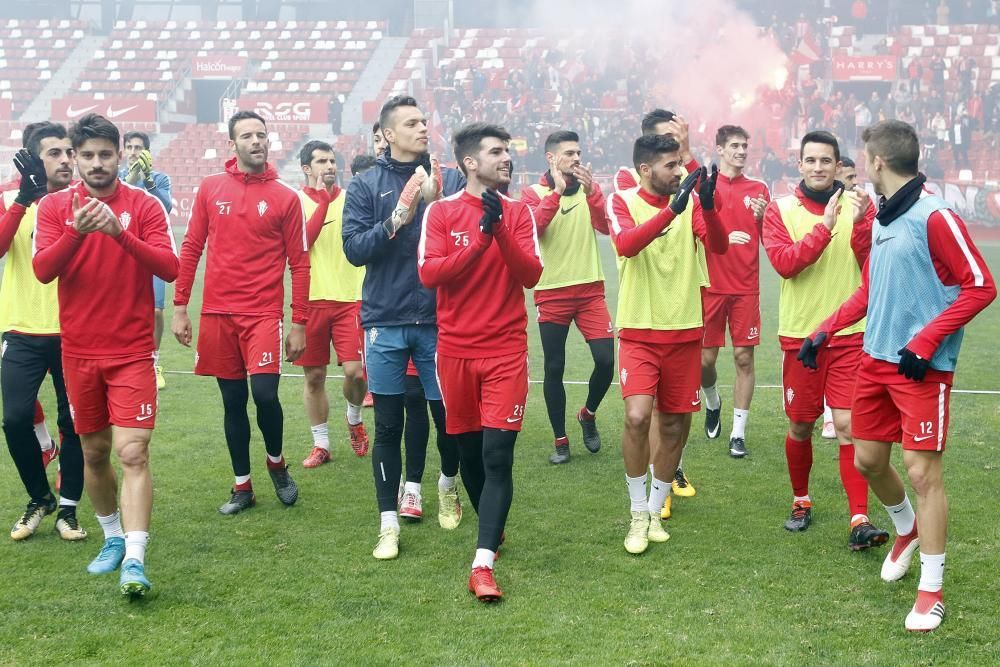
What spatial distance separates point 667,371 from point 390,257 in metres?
1.64

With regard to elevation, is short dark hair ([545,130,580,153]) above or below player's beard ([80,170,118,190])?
above

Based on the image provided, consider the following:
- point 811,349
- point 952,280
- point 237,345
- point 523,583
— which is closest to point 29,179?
point 237,345

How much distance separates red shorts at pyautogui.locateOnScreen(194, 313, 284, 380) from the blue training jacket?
2.61 ft

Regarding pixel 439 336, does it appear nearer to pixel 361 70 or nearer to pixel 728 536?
pixel 728 536

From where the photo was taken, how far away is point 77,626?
4730 mm

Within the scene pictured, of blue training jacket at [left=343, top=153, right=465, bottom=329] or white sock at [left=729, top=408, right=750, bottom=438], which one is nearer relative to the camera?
blue training jacket at [left=343, top=153, right=465, bottom=329]

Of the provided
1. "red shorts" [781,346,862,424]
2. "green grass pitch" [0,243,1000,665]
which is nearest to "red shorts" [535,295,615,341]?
"green grass pitch" [0,243,1000,665]

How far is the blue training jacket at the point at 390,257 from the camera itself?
233 inches

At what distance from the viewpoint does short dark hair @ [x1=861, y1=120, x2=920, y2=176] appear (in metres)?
4.73

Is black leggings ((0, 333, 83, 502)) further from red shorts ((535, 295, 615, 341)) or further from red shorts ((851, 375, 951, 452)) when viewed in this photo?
red shorts ((851, 375, 951, 452))

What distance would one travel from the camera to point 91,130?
523 cm

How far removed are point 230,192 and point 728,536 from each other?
140 inches

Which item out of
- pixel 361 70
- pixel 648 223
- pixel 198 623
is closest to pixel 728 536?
pixel 648 223

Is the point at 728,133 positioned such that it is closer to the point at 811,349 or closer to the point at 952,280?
the point at 811,349
